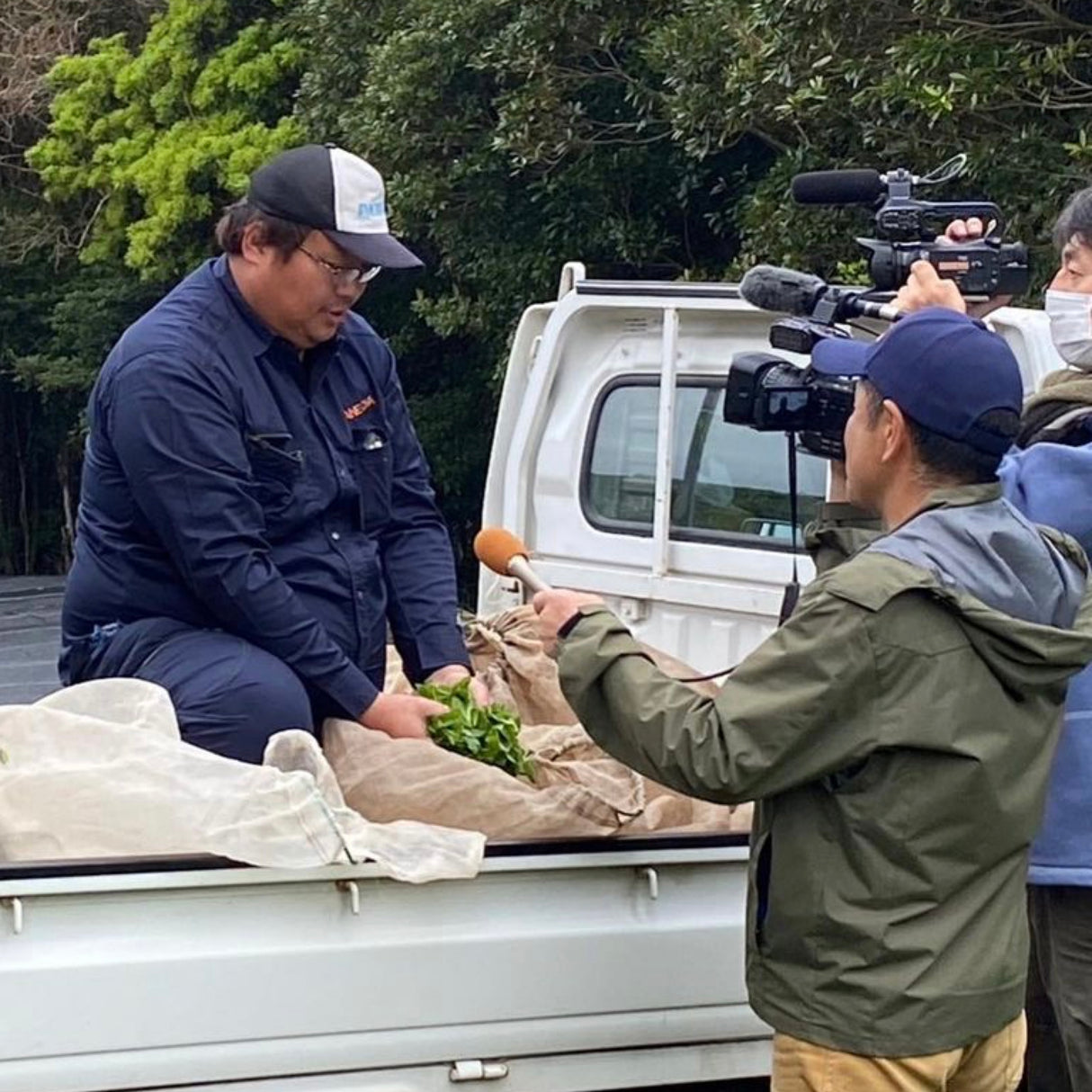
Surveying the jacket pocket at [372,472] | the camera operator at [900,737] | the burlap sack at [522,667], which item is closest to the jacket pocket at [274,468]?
the jacket pocket at [372,472]

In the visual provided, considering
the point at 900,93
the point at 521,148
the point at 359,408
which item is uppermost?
the point at 900,93

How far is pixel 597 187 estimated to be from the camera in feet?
40.4

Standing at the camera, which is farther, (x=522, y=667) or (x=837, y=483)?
(x=522, y=667)

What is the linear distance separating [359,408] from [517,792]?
950mm

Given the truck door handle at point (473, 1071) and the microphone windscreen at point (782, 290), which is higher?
the microphone windscreen at point (782, 290)

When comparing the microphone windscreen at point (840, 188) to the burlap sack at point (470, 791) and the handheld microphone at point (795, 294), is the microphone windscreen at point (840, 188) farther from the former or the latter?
the burlap sack at point (470, 791)

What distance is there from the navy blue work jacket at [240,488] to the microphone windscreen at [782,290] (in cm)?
80

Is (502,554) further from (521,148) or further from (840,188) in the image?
(521,148)

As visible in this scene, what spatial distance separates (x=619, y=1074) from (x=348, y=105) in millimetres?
12195

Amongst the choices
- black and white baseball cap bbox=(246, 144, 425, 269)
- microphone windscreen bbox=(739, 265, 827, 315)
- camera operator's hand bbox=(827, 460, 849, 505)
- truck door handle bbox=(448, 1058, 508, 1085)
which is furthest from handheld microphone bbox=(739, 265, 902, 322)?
truck door handle bbox=(448, 1058, 508, 1085)

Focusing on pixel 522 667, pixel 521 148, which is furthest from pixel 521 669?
pixel 521 148

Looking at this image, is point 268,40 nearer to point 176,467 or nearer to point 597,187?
point 597,187

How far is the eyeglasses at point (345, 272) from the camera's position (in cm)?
343

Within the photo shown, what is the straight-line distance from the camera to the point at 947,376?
2.51 m
